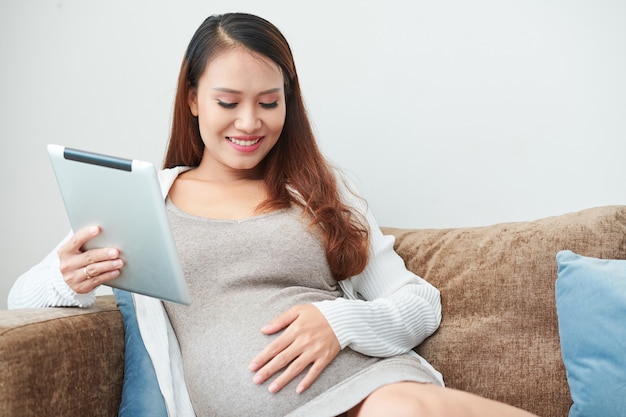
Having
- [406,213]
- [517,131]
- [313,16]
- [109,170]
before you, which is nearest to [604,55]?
[517,131]

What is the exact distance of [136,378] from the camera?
1356 millimetres

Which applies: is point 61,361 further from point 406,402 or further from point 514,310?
point 514,310

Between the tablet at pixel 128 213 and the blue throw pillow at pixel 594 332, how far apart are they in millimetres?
686

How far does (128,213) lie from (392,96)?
952mm

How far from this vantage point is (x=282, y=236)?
1.43 metres

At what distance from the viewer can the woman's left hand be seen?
1.23 m

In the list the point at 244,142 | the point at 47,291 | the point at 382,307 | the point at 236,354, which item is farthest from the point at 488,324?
the point at 47,291

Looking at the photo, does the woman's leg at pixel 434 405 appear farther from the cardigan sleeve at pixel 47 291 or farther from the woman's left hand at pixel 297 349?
the cardigan sleeve at pixel 47 291

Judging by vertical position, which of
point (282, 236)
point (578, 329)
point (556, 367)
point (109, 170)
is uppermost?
point (109, 170)

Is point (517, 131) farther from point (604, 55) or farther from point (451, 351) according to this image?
point (451, 351)

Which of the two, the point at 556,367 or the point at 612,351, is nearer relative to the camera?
the point at 612,351

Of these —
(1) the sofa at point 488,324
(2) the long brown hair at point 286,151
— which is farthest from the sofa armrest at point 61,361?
(2) the long brown hair at point 286,151

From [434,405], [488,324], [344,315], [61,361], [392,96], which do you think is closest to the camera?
[434,405]

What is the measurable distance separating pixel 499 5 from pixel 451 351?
0.88 meters
